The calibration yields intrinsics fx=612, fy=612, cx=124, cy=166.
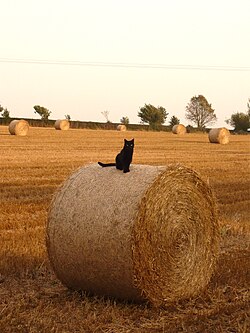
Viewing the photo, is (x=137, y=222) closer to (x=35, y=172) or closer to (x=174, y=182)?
(x=174, y=182)

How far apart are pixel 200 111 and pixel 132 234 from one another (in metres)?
96.4

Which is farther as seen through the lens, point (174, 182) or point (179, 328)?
point (174, 182)

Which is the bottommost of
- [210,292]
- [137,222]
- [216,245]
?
[210,292]

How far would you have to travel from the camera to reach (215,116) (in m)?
98.4

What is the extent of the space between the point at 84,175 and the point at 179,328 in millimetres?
1905

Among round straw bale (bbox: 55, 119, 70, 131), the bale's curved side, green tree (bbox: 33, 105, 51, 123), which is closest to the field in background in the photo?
the bale's curved side

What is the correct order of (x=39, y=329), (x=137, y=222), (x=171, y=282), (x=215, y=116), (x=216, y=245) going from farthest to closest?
(x=215, y=116), (x=216, y=245), (x=171, y=282), (x=137, y=222), (x=39, y=329)

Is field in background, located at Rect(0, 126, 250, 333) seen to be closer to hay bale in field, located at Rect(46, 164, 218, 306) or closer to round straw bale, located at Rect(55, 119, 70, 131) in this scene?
hay bale in field, located at Rect(46, 164, 218, 306)

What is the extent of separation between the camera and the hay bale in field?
5629 mm

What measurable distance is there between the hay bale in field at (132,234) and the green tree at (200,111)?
93170mm

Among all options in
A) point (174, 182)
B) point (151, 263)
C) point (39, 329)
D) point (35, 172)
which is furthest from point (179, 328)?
point (35, 172)

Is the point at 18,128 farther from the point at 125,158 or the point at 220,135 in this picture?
the point at 125,158

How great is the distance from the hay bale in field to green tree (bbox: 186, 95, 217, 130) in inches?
3668

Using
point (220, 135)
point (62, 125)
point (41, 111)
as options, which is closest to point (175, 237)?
point (220, 135)
